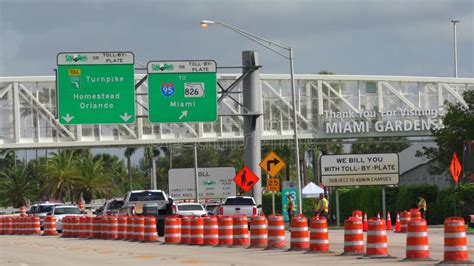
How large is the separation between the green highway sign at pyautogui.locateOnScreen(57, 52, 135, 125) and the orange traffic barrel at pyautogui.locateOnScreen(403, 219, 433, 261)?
89.8 ft

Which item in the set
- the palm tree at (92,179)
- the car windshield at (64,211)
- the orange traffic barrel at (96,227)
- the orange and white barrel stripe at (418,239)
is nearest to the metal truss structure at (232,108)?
the car windshield at (64,211)

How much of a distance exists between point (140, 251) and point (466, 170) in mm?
21492

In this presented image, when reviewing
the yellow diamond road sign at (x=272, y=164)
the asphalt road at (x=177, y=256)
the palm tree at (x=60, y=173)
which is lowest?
the asphalt road at (x=177, y=256)

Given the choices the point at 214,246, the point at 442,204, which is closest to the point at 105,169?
the point at 442,204

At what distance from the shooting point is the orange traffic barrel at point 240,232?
102ft

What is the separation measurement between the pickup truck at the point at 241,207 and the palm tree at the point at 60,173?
71.3 meters

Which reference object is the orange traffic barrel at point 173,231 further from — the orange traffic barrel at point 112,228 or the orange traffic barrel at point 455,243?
the orange traffic barrel at point 455,243

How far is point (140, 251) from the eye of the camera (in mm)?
30672

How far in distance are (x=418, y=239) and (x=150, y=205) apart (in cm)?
2247

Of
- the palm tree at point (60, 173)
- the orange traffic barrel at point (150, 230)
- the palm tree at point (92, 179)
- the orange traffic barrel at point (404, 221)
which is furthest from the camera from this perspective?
the palm tree at point (92, 179)

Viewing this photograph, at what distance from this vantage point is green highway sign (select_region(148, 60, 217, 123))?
4891 centimetres

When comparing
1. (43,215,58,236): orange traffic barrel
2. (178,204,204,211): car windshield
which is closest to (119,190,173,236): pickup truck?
(43,215,58,236): orange traffic barrel

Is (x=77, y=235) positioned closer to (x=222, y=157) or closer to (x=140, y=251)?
(x=140, y=251)

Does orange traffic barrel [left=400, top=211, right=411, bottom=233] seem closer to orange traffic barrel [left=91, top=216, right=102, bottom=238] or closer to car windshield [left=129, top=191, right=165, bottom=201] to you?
car windshield [left=129, top=191, right=165, bottom=201]
